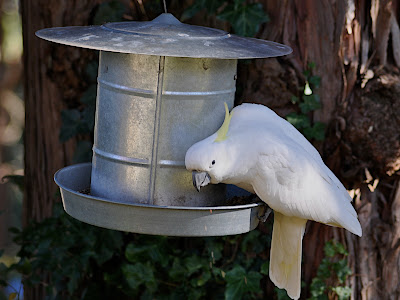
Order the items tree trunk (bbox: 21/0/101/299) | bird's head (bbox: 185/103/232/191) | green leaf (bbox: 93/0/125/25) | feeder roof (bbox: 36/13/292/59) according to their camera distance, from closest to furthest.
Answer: feeder roof (bbox: 36/13/292/59), bird's head (bbox: 185/103/232/191), green leaf (bbox: 93/0/125/25), tree trunk (bbox: 21/0/101/299)

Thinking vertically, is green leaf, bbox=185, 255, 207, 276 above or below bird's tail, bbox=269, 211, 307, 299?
below

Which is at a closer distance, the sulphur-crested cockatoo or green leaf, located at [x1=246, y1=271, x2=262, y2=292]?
the sulphur-crested cockatoo

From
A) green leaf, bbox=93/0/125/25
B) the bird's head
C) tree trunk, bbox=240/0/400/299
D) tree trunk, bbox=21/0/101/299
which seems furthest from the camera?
tree trunk, bbox=21/0/101/299

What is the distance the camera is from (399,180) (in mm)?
2799

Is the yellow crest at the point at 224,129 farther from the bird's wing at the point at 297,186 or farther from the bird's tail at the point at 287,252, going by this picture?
the bird's tail at the point at 287,252

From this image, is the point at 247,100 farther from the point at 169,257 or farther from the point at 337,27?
the point at 169,257

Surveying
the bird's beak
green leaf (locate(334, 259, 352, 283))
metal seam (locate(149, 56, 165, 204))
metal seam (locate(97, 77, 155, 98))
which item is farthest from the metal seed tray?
green leaf (locate(334, 259, 352, 283))

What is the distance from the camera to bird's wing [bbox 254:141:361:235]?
6.35ft

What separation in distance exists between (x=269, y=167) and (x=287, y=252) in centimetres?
50

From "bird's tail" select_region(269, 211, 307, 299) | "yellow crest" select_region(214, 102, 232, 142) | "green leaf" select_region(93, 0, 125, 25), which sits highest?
"green leaf" select_region(93, 0, 125, 25)

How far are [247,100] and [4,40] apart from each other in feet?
13.8

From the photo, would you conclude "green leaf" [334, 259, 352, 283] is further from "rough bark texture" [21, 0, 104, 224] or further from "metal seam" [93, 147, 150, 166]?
"rough bark texture" [21, 0, 104, 224]

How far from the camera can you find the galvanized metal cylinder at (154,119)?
192cm

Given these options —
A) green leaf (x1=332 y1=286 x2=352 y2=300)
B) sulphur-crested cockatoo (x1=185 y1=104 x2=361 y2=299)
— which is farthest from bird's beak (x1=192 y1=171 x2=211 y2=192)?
green leaf (x1=332 y1=286 x2=352 y2=300)
